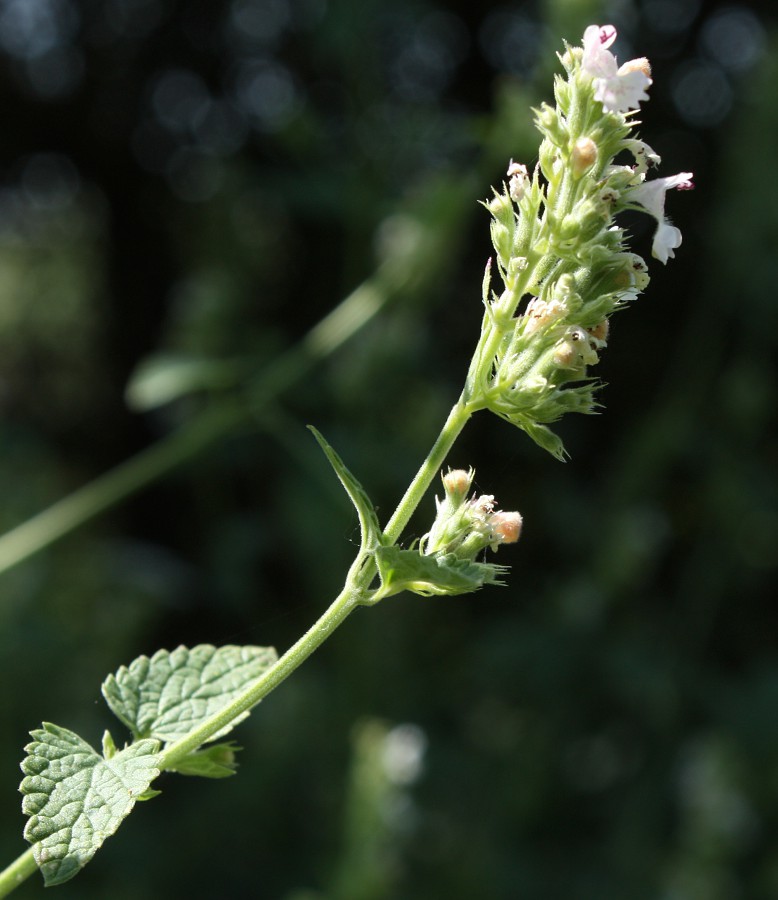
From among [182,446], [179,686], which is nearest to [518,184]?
[179,686]

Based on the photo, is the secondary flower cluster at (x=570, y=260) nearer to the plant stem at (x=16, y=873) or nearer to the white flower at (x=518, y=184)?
the white flower at (x=518, y=184)

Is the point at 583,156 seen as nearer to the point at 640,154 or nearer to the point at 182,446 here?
the point at 640,154

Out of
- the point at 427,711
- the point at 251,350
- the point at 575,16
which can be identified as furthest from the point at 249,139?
the point at 575,16

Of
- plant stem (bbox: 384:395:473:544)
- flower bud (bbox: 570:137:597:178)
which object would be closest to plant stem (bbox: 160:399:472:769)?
plant stem (bbox: 384:395:473:544)

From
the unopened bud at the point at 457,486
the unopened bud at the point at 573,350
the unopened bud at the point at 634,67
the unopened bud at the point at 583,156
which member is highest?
the unopened bud at the point at 634,67

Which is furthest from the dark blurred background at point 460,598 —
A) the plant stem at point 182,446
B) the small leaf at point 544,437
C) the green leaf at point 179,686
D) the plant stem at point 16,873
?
the plant stem at point 16,873

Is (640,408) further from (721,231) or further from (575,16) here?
(575,16)
